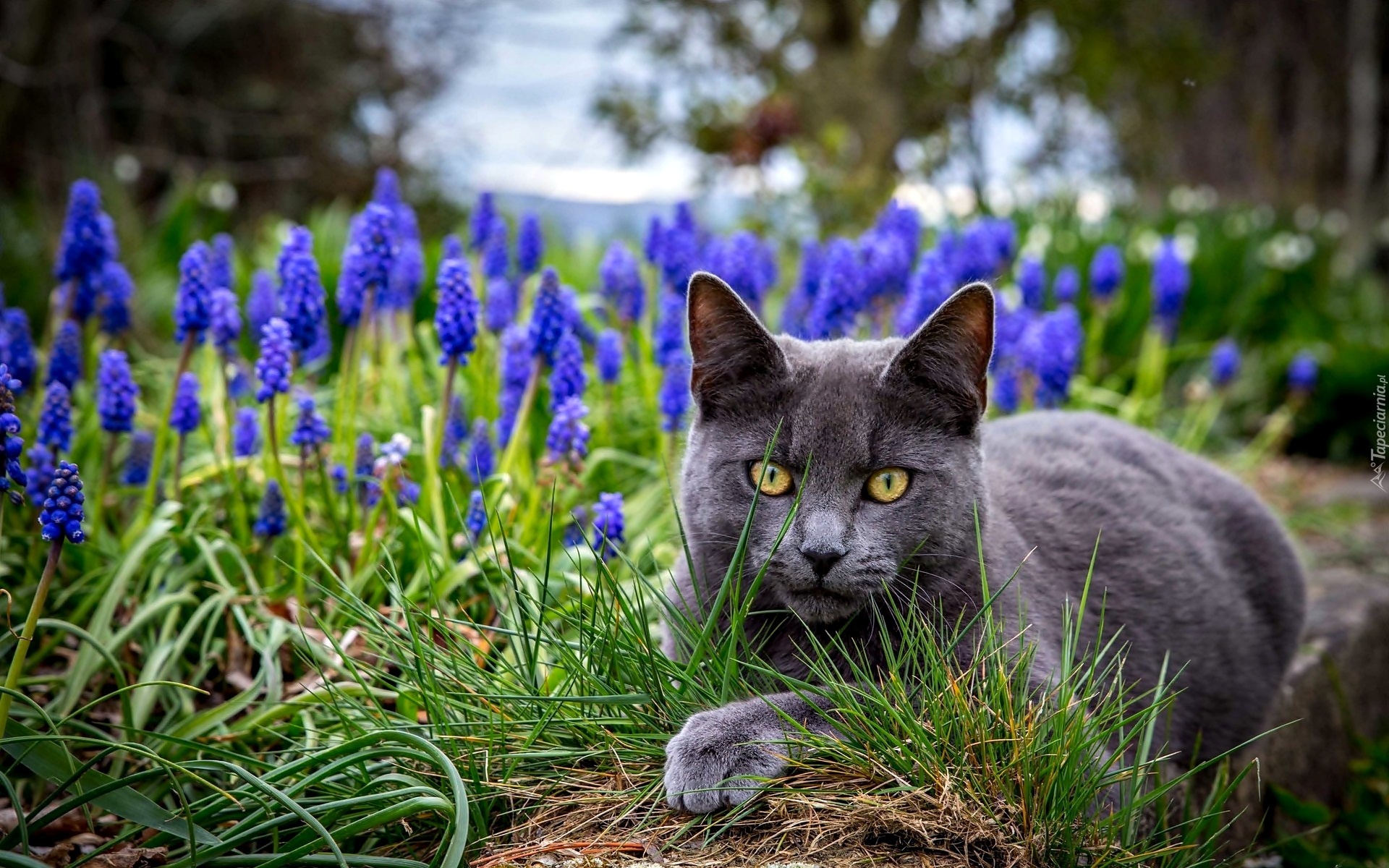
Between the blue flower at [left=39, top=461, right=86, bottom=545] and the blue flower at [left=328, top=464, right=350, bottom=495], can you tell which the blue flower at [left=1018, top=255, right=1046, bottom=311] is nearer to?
the blue flower at [left=328, top=464, right=350, bottom=495]

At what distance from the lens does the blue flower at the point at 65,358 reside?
3.08 metres

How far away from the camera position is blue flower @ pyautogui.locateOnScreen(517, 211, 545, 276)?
422 centimetres

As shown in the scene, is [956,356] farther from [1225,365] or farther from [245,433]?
[1225,365]

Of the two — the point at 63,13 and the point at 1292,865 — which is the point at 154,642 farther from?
the point at 63,13

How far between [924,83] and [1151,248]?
4631mm

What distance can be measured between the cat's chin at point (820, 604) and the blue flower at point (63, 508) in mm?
1227

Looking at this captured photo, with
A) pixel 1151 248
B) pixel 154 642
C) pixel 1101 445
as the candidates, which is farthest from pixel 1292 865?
pixel 1151 248

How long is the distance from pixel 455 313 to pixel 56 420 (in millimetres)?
1032

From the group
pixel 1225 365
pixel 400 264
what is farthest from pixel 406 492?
pixel 1225 365

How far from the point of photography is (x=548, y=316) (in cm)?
296

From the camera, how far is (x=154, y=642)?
270 cm

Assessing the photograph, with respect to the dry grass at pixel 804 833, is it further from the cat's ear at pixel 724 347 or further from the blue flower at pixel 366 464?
the blue flower at pixel 366 464

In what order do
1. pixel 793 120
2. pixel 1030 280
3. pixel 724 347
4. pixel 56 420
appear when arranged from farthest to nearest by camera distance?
pixel 793 120, pixel 1030 280, pixel 56 420, pixel 724 347

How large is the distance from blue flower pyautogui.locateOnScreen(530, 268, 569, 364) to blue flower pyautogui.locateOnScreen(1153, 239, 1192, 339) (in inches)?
117
